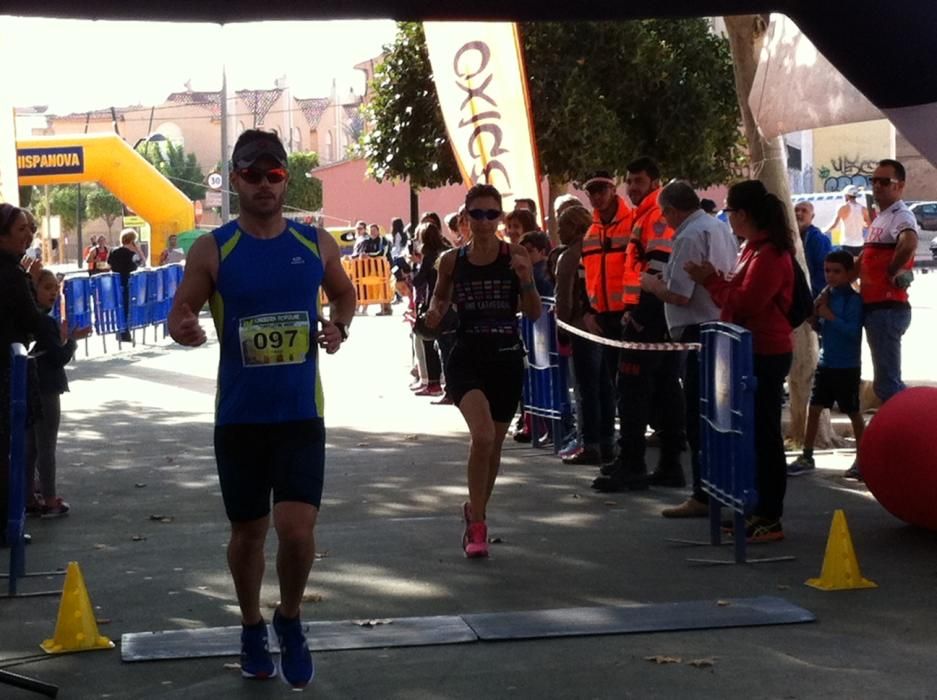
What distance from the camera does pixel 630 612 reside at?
7.66 metres

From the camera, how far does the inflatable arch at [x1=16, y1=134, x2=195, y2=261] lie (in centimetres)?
4744

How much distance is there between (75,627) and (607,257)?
5524 millimetres

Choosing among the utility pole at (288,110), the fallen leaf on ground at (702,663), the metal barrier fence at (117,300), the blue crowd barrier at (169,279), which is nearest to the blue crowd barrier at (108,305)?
the metal barrier fence at (117,300)

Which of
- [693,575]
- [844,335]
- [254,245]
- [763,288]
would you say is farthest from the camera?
[844,335]

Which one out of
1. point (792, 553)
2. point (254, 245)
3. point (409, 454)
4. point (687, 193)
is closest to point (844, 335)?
point (687, 193)

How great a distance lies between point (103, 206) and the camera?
121 metres

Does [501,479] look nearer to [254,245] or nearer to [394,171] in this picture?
[254,245]

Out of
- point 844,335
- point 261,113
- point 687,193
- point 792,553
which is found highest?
point 261,113

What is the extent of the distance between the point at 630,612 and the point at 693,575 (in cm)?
91

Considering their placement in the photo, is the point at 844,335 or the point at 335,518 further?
the point at 844,335

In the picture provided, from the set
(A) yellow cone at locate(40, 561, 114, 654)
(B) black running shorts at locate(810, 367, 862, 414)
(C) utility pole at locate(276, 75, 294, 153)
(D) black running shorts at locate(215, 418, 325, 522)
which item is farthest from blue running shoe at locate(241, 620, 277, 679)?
(C) utility pole at locate(276, 75, 294, 153)

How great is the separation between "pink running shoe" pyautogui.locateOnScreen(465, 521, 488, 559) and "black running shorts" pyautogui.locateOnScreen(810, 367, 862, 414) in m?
3.44

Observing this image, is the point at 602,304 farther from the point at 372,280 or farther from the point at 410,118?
the point at 372,280

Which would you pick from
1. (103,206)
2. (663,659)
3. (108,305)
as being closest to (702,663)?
(663,659)
